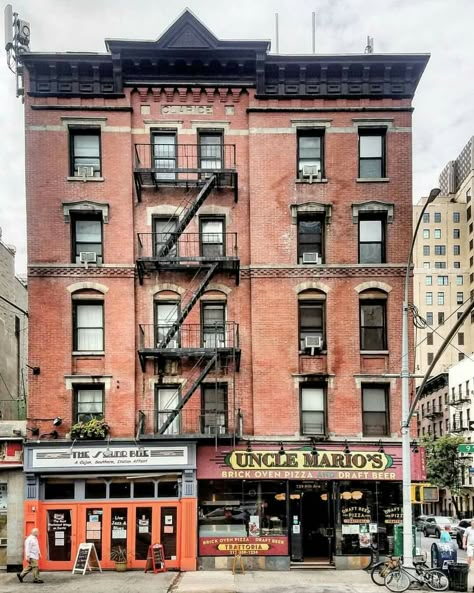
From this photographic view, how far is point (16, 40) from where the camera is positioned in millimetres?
27219

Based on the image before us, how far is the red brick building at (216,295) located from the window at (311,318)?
0.07 metres

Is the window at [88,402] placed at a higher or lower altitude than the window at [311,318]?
lower

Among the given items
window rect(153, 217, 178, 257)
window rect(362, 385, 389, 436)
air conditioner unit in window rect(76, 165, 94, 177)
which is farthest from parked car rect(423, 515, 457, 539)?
air conditioner unit in window rect(76, 165, 94, 177)

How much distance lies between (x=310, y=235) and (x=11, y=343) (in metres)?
16.0

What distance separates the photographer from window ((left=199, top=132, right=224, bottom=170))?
87.4 ft

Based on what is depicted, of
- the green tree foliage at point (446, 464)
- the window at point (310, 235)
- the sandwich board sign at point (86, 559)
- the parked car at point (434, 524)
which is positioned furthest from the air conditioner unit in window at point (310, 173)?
the green tree foliage at point (446, 464)

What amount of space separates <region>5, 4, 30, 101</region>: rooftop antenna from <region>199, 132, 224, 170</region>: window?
7.01 meters

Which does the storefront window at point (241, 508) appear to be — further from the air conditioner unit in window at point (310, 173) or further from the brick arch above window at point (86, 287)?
the air conditioner unit in window at point (310, 173)

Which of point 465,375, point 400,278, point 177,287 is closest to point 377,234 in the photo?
point 400,278

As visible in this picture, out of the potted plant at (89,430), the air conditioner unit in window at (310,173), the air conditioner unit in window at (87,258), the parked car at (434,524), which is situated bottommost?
the parked car at (434,524)

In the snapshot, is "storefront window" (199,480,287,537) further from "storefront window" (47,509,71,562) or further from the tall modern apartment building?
the tall modern apartment building

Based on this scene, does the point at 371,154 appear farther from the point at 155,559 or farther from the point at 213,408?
the point at 155,559

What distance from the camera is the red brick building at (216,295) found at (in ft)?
81.7

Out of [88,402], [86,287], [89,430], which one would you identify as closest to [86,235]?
[86,287]
